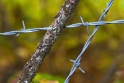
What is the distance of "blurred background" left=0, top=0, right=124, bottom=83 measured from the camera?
4.38 m

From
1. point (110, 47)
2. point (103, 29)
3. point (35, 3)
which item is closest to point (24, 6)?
point (35, 3)

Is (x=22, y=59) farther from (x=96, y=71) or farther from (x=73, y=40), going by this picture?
(x=96, y=71)

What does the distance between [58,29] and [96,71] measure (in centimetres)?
373

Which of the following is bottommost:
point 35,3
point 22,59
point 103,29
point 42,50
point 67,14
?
point 42,50

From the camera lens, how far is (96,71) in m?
5.12

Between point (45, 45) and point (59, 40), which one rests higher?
point (59, 40)

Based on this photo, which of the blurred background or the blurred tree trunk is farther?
the blurred background

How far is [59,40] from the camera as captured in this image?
4.92 m

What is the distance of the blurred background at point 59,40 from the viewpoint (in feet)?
14.4

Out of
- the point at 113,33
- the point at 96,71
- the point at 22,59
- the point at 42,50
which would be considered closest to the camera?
the point at 42,50

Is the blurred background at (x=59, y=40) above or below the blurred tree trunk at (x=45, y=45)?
above

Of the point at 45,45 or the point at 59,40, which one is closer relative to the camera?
the point at 45,45

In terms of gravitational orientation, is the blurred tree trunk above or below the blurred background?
below

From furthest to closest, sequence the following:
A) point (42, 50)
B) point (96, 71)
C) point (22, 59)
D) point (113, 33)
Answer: point (96, 71), point (22, 59), point (113, 33), point (42, 50)
